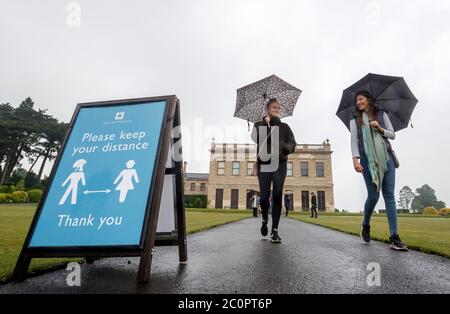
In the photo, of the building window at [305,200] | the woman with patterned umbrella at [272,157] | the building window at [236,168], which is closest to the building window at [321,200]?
the building window at [305,200]

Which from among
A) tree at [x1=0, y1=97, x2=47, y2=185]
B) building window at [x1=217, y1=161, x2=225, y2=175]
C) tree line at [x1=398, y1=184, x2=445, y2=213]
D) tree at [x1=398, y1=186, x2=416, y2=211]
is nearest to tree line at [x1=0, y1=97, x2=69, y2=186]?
tree at [x1=0, y1=97, x2=47, y2=185]

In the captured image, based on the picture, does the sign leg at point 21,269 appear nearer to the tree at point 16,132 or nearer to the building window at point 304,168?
the building window at point 304,168

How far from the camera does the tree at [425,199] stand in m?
93.6

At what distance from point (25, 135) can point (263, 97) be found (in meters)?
46.2

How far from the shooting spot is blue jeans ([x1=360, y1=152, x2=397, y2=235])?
3.94 metres

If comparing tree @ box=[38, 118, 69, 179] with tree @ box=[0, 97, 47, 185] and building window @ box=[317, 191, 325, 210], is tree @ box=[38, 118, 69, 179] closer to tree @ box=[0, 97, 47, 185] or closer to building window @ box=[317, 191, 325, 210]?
tree @ box=[0, 97, 47, 185]

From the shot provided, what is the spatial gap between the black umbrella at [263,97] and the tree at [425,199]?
109m

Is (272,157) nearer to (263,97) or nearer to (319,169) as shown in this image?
(263,97)

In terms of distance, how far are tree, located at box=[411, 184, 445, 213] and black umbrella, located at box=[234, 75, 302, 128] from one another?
109m
